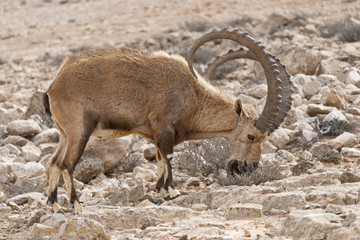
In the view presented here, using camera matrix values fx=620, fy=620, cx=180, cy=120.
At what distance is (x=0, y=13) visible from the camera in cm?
3278

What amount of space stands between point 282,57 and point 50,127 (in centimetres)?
482

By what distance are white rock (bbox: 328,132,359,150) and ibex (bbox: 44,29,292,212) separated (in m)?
1.28

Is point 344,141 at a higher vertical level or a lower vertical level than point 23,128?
higher

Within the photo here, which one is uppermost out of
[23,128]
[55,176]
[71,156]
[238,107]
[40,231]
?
[238,107]

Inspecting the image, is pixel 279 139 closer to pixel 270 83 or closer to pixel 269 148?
pixel 269 148

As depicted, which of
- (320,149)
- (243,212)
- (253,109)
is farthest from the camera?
(320,149)

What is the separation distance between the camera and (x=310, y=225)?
470 centimetres

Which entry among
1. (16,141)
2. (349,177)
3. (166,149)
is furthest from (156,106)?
(16,141)

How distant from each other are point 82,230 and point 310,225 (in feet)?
6.14

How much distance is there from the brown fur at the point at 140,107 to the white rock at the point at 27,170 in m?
1.38

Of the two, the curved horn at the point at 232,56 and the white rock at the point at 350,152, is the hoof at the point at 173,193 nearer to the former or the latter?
the curved horn at the point at 232,56

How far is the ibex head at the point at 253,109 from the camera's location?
7449 mm

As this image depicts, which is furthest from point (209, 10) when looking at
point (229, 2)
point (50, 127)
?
point (50, 127)

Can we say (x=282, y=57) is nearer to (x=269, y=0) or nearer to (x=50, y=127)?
(x=50, y=127)
